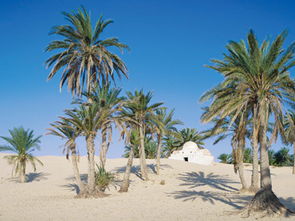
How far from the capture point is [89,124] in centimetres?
1898

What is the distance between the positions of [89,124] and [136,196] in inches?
229

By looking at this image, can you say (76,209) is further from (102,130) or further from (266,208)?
(266,208)

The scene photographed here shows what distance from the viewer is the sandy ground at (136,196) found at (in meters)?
12.2

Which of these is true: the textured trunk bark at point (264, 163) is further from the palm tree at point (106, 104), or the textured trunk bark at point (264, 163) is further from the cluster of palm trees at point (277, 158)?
the cluster of palm trees at point (277, 158)

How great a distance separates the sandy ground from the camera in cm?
1221

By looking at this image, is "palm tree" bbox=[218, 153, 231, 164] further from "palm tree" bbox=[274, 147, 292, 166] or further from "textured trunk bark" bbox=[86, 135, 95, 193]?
"textured trunk bark" bbox=[86, 135, 95, 193]

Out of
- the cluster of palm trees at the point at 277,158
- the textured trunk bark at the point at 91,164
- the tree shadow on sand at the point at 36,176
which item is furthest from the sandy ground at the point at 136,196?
the cluster of palm trees at the point at 277,158

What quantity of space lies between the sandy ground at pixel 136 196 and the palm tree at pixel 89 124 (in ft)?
5.12

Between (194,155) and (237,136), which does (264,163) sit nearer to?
(237,136)

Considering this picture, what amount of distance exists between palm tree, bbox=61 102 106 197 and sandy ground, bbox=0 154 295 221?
5.12 ft

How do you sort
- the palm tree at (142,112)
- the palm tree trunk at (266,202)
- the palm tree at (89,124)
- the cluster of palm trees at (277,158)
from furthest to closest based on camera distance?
the cluster of palm trees at (277,158) < the palm tree at (142,112) < the palm tree at (89,124) < the palm tree trunk at (266,202)

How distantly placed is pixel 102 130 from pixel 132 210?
7888 mm

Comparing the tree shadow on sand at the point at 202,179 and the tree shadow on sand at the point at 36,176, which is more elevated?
the tree shadow on sand at the point at 202,179

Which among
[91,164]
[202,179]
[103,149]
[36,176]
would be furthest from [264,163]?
[36,176]
